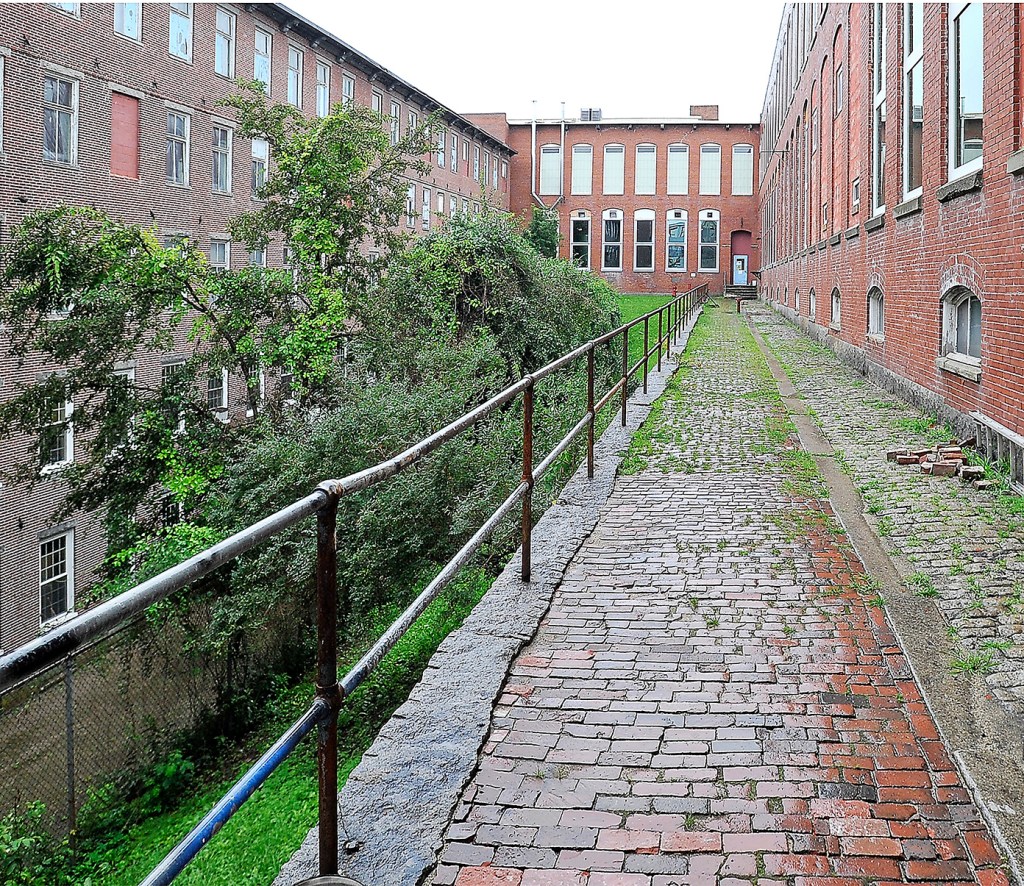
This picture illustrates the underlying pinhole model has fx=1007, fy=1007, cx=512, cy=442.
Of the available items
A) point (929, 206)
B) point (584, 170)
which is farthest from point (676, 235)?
point (929, 206)

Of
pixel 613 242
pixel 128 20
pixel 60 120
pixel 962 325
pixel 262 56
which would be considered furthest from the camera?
pixel 613 242

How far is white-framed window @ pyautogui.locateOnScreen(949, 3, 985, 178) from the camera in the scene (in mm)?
9984

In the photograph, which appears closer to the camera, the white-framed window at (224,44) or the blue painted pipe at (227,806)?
the blue painted pipe at (227,806)

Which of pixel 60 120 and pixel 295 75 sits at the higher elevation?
pixel 295 75

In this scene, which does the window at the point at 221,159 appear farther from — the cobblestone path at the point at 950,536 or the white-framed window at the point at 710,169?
the white-framed window at the point at 710,169

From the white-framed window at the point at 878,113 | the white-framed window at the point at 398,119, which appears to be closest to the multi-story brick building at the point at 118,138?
the white-framed window at the point at 398,119

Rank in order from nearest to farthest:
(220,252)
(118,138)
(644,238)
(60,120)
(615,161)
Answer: (60,120)
(118,138)
(220,252)
(615,161)
(644,238)

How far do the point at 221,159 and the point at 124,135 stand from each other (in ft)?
16.3

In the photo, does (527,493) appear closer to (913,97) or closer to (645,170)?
(913,97)

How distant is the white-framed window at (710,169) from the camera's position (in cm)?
6353

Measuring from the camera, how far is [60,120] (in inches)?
928

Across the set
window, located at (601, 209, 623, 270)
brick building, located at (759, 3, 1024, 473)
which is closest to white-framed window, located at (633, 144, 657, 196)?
window, located at (601, 209, 623, 270)

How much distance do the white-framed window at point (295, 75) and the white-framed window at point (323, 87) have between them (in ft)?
4.59

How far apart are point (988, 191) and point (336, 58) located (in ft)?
108
